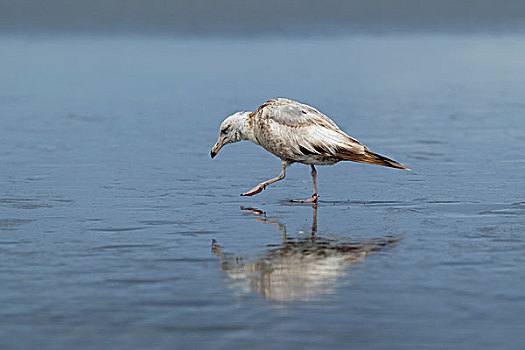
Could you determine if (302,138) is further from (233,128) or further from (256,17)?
(256,17)

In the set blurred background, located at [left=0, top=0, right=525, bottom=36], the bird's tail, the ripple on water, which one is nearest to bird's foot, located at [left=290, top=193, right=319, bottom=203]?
the bird's tail

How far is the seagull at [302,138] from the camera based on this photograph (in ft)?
35.8

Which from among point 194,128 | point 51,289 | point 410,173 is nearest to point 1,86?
point 194,128

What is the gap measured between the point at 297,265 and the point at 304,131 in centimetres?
323

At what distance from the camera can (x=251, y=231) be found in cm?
952

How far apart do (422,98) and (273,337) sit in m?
16.7

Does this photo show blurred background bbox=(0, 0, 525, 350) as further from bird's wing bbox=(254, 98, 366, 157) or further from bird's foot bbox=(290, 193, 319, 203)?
bird's wing bbox=(254, 98, 366, 157)

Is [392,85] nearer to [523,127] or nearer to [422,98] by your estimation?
[422,98]

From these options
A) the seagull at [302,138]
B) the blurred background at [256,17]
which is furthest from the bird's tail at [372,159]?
the blurred background at [256,17]

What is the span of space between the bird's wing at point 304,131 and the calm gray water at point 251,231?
0.62 m

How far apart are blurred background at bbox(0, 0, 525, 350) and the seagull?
49cm

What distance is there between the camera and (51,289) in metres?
7.47

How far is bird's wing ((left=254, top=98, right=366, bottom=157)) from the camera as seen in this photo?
36.1 feet

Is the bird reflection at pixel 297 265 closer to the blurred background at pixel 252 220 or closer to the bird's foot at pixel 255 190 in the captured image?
the blurred background at pixel 252 220
